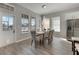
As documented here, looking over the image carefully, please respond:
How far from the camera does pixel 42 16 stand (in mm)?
5594

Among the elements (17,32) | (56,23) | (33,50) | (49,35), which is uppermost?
(56,23)

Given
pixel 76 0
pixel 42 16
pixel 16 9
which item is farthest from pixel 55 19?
pixel 76 0

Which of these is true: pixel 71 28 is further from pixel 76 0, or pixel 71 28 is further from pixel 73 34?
pixel 76 0

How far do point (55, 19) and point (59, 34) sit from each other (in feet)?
2.86

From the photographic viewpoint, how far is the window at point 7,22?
4.46 m

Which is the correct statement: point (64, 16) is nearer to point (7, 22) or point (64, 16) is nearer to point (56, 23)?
point (56, 23)

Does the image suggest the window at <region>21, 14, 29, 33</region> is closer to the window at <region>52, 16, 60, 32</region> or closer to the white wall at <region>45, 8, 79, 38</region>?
the white wall at <region>45, 8, 79, 38</region>

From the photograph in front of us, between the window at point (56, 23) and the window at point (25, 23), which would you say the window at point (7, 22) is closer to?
the window at point (25, 23)

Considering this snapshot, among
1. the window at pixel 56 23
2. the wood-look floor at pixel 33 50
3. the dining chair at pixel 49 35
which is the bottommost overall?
the wood-look floor at pixel 33 50

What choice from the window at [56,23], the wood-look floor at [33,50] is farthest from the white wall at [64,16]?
the wood-look floor at [33,50]

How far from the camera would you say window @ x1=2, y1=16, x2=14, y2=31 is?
446 centimetres

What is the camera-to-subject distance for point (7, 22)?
4.63 metres

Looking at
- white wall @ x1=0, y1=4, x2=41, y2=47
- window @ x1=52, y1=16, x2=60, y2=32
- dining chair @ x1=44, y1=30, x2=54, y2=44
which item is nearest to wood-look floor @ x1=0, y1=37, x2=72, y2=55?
white wall @ x1=0, y1=4, x2=41, y2=47

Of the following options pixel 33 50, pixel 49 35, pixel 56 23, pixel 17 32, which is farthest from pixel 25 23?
pixel 33 50
